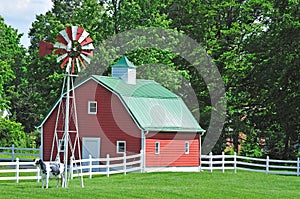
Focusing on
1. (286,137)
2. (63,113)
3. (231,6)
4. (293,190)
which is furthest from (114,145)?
(231,6)

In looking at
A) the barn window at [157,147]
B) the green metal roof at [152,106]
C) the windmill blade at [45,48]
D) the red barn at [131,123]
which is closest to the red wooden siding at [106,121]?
the red barn at [131,123]

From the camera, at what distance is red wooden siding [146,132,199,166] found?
37250mm

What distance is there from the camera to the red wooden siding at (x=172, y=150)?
3725 cm

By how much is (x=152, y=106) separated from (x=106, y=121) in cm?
273

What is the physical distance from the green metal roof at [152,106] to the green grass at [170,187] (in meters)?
4.00

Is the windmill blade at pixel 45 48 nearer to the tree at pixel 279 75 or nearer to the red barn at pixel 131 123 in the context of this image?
the red barn at pixel 131 123

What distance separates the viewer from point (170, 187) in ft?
89.3

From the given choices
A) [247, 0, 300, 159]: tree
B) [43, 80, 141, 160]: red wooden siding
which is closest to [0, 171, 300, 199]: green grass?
[43, 80, 141, 160]: red wooden siding

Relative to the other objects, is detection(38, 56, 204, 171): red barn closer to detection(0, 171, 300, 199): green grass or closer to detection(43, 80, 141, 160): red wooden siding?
detection(43, 80, 141, 160): red wooden siding

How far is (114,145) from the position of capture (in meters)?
37.8

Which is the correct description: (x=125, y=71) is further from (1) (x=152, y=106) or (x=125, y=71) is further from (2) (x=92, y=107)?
(2) (x=92, y=107)

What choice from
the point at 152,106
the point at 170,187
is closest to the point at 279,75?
the point at 152,106

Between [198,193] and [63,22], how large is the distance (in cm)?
3340

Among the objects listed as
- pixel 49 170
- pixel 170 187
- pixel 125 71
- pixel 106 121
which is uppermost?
pixel 125 71
